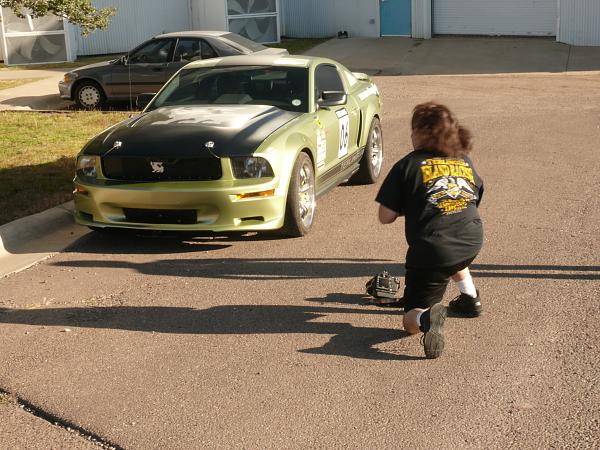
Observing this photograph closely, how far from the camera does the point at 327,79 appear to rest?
34.7 ft

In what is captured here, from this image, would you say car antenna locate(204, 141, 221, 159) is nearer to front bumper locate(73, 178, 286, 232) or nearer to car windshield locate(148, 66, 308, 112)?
front bumper locate(73, 178, 286, 232)

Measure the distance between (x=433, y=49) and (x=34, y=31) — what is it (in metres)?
10.2

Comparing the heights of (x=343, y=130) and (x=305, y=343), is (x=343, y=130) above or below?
above

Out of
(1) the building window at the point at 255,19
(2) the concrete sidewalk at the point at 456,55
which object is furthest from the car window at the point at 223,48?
(1) the building window at the point at 255,19

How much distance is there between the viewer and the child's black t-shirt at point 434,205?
6.06 metres

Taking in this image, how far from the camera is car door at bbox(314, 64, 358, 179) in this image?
965 cm

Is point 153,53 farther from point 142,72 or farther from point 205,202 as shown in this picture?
point 205,202

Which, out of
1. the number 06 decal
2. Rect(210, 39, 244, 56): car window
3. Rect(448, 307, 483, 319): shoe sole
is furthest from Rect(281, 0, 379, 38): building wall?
Rect(448, 307, 483, 319): shoe sole

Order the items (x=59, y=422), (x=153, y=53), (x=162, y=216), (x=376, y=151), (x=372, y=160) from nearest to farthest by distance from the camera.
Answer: (x=59, y=422) < (x=162, y=216) < (x=372, y=160) < (x=376, y=151) < (x=153, y=53)

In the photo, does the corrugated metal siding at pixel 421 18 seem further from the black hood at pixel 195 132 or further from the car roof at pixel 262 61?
the black hood at pixel 195 132

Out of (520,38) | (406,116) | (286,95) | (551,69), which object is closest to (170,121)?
(286,95)

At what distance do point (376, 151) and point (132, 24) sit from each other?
17.3 m

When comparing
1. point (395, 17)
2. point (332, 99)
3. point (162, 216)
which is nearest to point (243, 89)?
point (332, 99)

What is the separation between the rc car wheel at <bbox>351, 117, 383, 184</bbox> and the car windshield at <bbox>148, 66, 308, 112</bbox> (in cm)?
142
